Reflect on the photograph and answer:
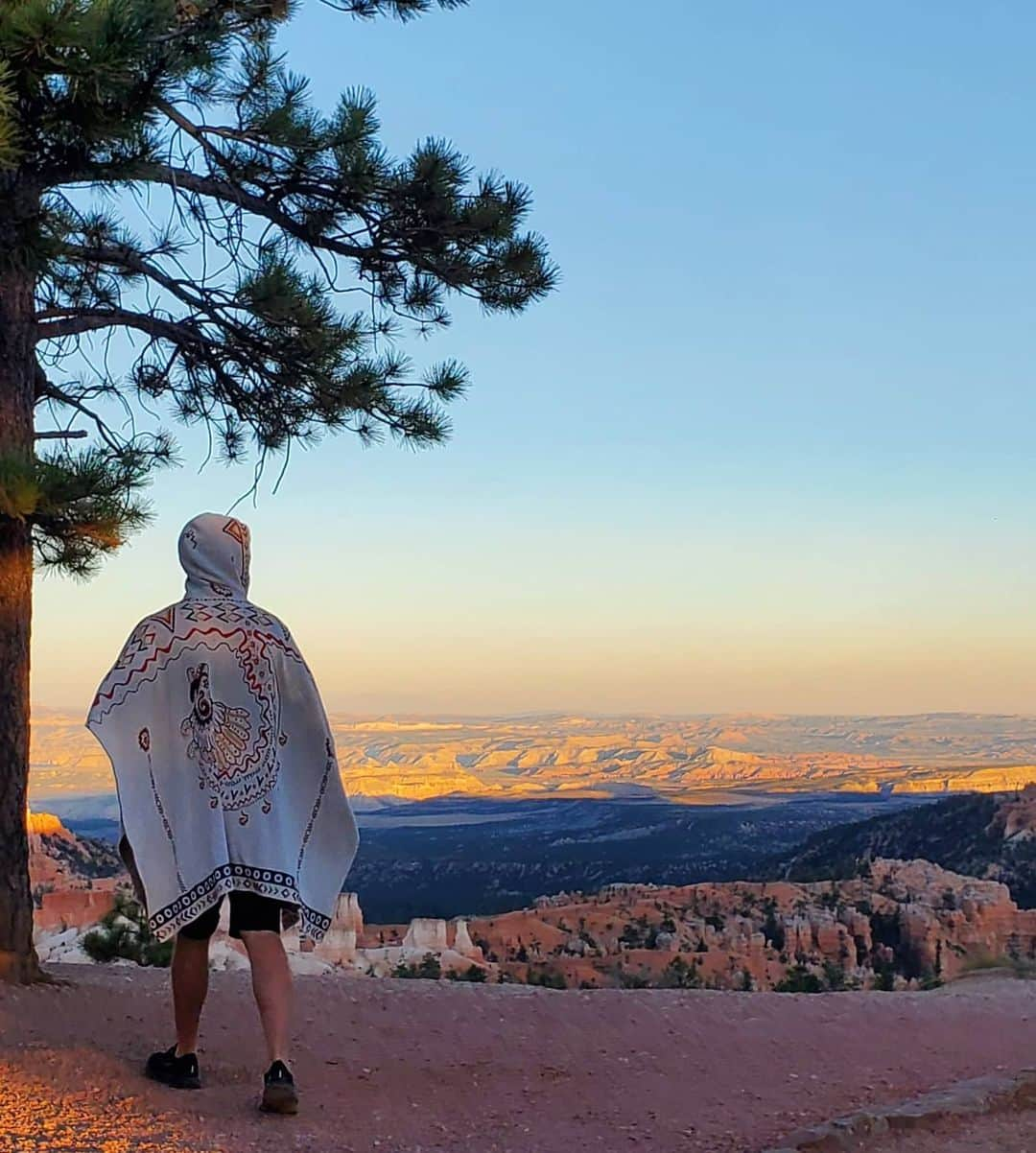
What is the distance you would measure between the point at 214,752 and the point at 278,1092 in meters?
1.09

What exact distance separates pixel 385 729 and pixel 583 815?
17.3 metres

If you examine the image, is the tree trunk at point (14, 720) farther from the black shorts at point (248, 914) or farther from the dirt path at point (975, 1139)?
the dirt path at point (975, 1139)

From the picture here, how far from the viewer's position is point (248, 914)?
187 inches

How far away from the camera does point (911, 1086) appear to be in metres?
5.79

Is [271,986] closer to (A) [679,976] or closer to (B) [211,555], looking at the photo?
(B) [211,555]

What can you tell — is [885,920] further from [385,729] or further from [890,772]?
[385,729]

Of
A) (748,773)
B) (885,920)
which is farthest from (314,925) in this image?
(748,773)

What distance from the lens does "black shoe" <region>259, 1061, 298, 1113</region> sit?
15.2ft

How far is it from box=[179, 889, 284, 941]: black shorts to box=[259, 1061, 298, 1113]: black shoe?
42 cm

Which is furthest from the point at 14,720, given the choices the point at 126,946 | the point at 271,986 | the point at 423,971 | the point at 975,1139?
the point at 423,971

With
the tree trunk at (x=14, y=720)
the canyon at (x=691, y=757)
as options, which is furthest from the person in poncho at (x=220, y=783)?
the canyon at (x=691, y=757)

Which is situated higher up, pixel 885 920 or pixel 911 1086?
pixel 911 1086

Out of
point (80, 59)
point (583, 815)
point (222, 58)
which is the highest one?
point (222, 58)

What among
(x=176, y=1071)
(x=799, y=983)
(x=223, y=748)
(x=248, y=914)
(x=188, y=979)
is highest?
(x=223, y=748)
